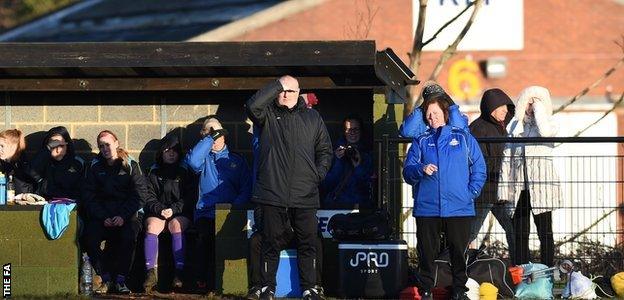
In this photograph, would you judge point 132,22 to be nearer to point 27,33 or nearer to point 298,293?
point 27,33

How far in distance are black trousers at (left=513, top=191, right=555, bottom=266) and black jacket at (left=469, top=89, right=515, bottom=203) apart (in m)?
0.26

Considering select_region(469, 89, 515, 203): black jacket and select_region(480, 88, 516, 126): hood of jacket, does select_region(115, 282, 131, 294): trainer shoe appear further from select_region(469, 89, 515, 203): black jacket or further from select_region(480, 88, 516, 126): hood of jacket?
select_region(480, 88, 516, 126): hood of jacket

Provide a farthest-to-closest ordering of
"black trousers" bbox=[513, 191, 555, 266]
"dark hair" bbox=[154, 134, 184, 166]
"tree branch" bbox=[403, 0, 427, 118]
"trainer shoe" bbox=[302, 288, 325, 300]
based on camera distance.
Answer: "tree branch" bbox=[403, 0, 427, 118] → "dark hair" bbox=[154, 134, 184, 166] → "black trousers" bbox=[513, 191, 555, 266] → "trainer shoe" bbox=[302, 288, 325, 300]

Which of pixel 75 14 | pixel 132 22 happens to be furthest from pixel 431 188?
pixel 75 14

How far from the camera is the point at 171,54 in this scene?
14812 mm

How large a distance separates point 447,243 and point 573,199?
2026mm

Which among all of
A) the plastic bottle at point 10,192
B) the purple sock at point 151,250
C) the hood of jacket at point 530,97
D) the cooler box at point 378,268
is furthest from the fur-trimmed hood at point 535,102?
the plastic bottle at point 10,192

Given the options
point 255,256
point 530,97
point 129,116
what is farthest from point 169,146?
point 530,97

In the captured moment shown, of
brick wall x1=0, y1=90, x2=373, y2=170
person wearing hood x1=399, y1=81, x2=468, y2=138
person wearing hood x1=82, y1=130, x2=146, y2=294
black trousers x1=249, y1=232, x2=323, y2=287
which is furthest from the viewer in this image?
brick wall x1=0, y1=90, x2=373, y2=170

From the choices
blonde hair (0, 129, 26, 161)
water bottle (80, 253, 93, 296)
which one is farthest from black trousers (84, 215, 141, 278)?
blonde hair (0, 129, 26, 161)

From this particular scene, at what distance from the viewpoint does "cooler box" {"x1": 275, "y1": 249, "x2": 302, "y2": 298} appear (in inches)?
561

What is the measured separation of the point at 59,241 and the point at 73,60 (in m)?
1.64

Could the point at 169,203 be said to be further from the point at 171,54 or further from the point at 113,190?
the point at 171,54

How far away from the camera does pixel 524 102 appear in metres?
15.1
